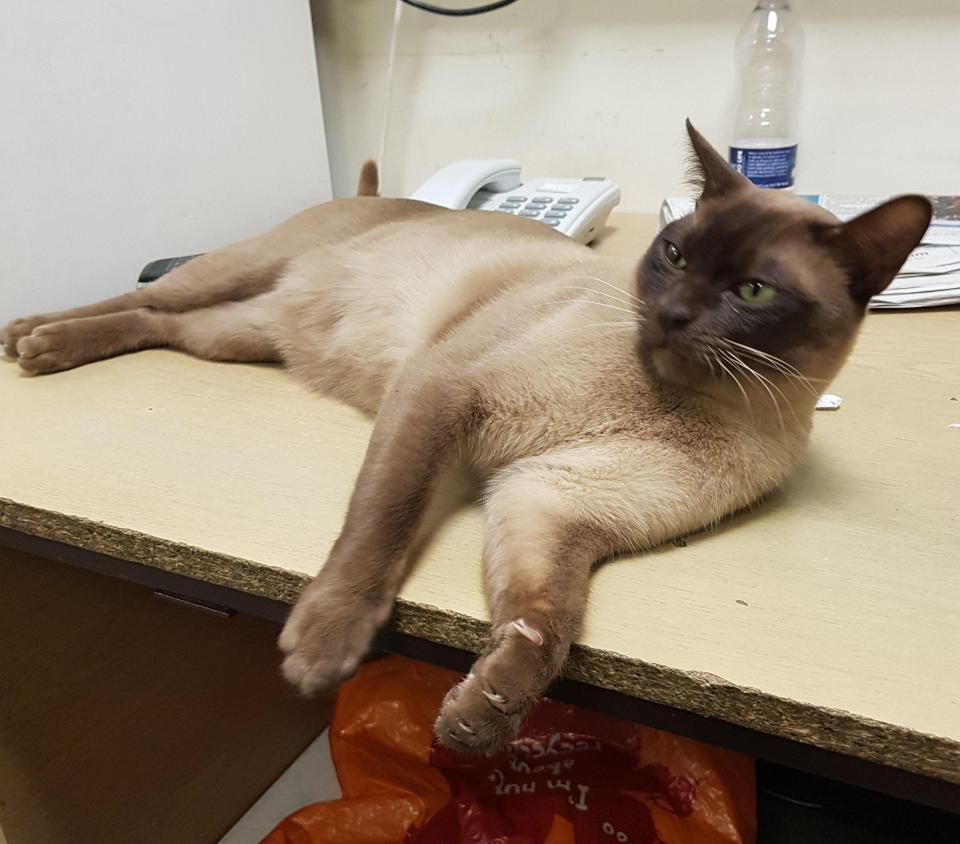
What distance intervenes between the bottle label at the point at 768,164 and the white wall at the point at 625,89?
4.7 inches

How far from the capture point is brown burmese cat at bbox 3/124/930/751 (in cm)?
56

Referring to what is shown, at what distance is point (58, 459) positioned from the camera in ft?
2.50

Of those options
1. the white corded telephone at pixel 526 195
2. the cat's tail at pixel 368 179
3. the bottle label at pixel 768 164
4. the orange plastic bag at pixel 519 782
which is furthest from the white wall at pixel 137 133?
the bottle label at pixel 768 164

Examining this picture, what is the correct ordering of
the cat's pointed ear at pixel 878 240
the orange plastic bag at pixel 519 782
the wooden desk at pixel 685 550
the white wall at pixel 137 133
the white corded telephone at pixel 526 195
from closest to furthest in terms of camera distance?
the wooden desk at pixel 685 550
the cat's pointed ear at pixel 878 240
the orange plastic bag at pixel 519 782
the white wall at pixel 137 133
the white corded telephone at pixel 526 195

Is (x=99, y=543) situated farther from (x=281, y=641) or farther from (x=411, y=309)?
(x=411, y=309)

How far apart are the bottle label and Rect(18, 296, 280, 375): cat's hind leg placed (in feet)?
2.83

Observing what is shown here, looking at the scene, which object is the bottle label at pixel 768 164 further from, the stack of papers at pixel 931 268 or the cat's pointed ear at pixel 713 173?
the cat's pointed ear at pixel 713 173

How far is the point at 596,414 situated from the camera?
70cm

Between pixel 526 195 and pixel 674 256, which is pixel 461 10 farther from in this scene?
pixel 674 256

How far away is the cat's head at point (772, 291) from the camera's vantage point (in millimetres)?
628

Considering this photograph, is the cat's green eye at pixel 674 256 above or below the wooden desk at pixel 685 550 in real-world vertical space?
above

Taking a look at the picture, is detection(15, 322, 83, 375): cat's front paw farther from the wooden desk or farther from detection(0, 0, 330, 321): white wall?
detection(0, 0, 330, 321): white wall

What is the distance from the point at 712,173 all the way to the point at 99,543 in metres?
0.63

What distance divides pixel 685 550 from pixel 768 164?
0.99 m
